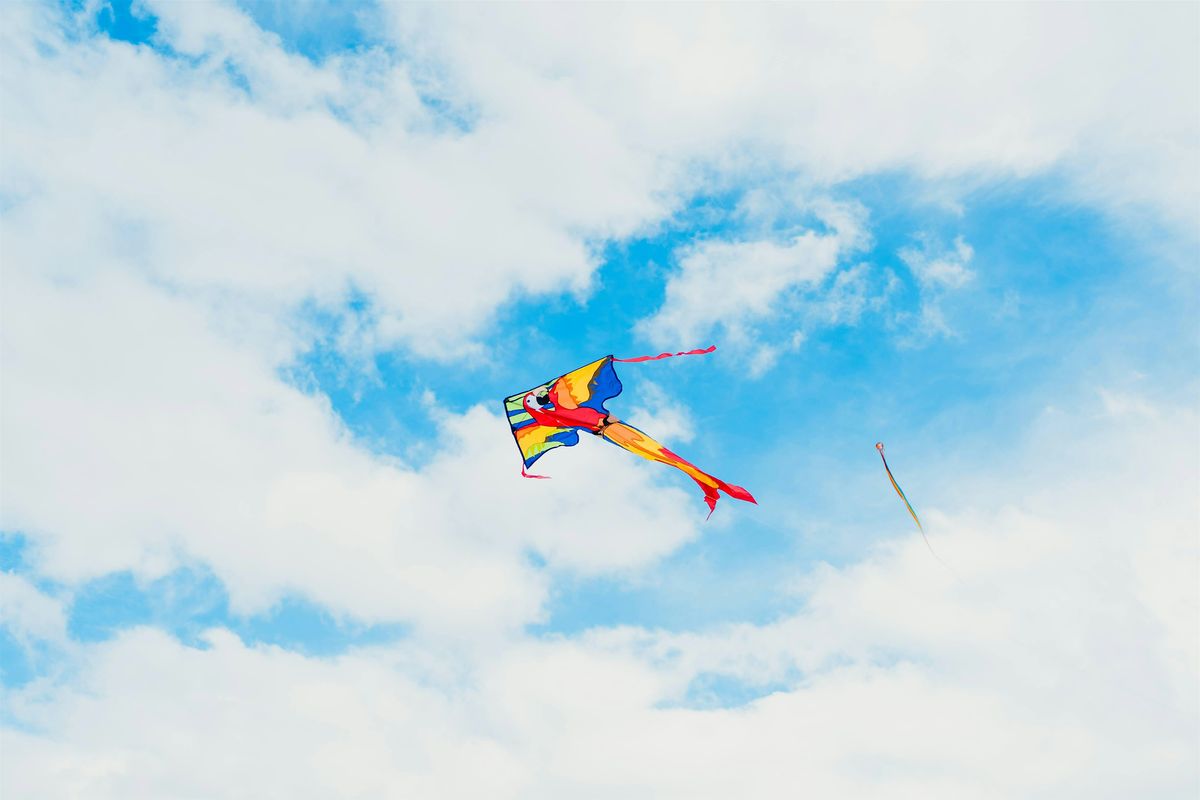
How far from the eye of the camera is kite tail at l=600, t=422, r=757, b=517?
38.6 metres

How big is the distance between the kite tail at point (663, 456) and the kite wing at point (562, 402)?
1.44 metres

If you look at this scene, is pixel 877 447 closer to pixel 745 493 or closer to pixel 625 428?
pixel 745 493

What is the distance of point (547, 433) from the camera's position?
44500mm

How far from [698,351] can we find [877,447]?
8.92 metres

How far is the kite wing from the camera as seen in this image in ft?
138

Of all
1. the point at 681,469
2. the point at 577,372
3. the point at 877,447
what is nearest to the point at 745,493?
the point at 681,469

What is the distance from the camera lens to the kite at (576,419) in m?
41.2

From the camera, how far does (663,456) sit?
41031 millimetres

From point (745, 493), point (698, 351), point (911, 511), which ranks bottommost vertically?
point (911, 511)

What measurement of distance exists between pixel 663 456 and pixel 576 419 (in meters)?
5.11

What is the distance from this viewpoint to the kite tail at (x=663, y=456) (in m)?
38.6

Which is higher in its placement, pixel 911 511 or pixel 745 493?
pixel 745 493

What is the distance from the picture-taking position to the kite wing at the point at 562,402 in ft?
138

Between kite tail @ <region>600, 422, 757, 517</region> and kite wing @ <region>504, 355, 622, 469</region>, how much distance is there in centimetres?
144
